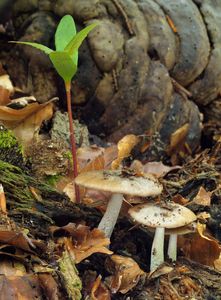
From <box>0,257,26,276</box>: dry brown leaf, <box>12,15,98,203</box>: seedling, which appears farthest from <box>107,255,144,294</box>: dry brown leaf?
<box>12,15,98,203</box>: seedling

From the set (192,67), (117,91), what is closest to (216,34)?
(192,67)

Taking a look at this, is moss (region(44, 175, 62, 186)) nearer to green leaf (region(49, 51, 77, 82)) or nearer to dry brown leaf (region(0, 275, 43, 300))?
green leaf (region(49, 51, 77, 82))

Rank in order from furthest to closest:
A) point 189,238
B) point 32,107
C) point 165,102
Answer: point 165,102 < point 32,107 < point 189,238

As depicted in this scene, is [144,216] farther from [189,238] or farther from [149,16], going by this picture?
[149,16]

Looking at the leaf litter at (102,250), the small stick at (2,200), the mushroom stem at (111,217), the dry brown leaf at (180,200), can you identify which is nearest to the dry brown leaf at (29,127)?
the leaf litter at (102,250)

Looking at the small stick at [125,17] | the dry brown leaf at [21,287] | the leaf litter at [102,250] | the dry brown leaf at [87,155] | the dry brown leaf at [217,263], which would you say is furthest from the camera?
the small stick at [125,17]

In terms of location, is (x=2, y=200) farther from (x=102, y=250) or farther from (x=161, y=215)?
(x=161, y=215)

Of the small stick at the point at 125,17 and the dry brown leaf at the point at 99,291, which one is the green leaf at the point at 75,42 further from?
the small stick at the point at 125,17
